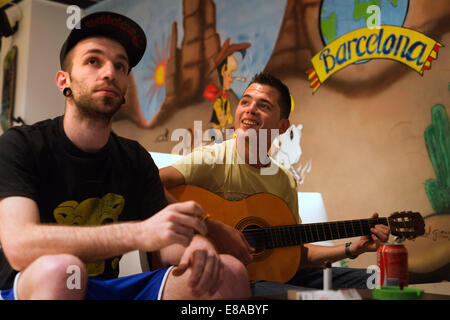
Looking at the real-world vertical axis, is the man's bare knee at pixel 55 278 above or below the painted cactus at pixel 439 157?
below

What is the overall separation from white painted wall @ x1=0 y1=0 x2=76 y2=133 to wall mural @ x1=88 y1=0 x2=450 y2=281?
199 cm

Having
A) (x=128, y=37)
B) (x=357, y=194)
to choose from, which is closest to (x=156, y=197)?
(x=128, y=37)

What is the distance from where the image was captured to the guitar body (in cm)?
208

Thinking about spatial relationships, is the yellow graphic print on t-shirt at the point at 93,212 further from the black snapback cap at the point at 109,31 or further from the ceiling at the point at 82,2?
the ceiling at the point at 82,2

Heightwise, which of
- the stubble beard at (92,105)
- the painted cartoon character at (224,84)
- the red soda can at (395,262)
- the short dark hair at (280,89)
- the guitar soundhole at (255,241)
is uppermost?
the painted cartoon character at (224,84)

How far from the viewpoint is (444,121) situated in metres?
2.79

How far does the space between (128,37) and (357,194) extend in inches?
83.0

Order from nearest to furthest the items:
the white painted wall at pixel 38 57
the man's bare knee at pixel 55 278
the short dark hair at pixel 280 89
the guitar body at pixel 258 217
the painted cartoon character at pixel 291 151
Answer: the man's bare knee at pixel 55 278 → the guitar body at pixel 258 217 → the short dark hair at pixel 280 89 → the painted cartoon character at pixel 291 151 → the white painted wall at pixel 38 57

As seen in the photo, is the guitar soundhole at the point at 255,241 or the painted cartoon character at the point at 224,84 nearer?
the guitar soundhole at the point at 255,241

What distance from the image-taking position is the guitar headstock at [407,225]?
213 cm

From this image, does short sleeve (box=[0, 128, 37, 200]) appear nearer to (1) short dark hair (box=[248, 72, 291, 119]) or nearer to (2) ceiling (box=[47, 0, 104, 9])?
(1) short dark hair (box=[248, 72, 291, 119])

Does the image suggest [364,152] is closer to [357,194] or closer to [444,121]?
[357,194]

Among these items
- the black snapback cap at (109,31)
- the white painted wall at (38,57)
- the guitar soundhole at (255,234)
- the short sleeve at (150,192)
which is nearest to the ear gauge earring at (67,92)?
the black snapback cap at (109,31)

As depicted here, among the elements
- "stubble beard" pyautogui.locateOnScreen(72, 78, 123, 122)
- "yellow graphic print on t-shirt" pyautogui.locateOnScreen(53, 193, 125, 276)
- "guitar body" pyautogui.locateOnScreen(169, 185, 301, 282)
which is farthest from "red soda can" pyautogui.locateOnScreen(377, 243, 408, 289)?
"stubble beard" pyautogui.locateOnScreen(72, 78, 123, 122)
